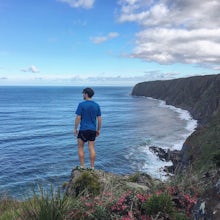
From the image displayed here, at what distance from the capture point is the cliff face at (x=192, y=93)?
Result: 77.1 m

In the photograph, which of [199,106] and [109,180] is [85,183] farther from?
[199,106]

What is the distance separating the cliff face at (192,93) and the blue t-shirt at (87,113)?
56.4 meters

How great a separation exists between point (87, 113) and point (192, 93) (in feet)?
351

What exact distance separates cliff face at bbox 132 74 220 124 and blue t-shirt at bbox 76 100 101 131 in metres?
56.4

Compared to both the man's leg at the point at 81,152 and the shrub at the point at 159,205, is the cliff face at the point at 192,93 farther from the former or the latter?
the shrub at the point at 159,205

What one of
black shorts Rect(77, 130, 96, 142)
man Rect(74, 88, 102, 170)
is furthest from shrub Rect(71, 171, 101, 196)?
black shorts Rect(77, 130, 96, 142)

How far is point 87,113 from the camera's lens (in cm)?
948

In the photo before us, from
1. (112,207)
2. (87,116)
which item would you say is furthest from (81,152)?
(112,207)

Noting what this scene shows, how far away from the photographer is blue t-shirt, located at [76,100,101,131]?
372 inches

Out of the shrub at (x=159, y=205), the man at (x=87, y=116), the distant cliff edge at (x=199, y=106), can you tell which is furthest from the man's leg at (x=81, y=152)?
the shrub at (x=159, y=205)

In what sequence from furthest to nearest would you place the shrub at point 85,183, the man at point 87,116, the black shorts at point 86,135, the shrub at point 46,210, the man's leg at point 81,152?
the man's leg at point 81,152 → the black shorts at point 86,135 → the man at point 87,116 → the shrub at point 85,183 → the shrub at point 46,210

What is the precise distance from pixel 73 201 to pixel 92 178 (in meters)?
2.28

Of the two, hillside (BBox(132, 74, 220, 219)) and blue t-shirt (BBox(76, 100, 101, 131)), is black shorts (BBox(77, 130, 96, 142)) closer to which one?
blue t-shirt (BBox(76, 100, 101, 131))

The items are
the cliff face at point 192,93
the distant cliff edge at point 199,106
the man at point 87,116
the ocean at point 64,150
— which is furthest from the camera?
the cliff face at point 192,93
